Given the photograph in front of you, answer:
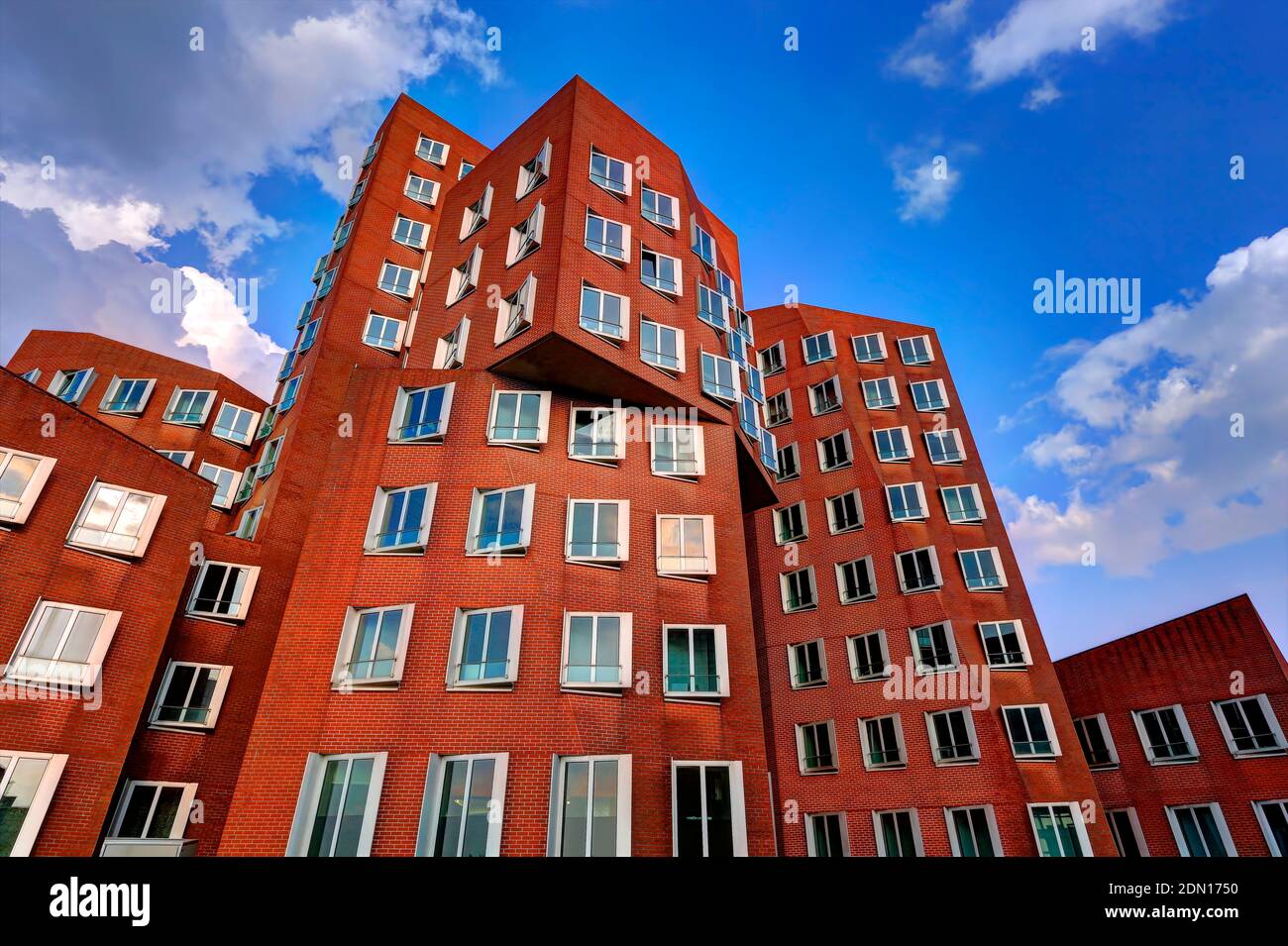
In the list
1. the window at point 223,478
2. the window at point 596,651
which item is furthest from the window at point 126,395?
the window at point 596,651

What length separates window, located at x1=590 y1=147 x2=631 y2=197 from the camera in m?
29.0

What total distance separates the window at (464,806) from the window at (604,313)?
1494 centimetres

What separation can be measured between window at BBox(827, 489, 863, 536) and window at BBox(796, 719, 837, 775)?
1049 cm

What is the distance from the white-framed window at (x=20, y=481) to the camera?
64.4ft

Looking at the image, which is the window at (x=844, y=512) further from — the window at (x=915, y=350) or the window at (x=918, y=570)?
the window at (x=915, y=350)

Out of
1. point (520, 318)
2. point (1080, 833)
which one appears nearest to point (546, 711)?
point (520, 318)

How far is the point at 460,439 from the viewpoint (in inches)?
926

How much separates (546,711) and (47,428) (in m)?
19.0

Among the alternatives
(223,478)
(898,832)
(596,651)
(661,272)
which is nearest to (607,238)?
(661,272)

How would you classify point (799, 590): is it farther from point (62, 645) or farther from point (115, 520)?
point (62, 645)

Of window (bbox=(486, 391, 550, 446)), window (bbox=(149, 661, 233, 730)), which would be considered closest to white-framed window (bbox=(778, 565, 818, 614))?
window (bbox=(486, 391, 550, 446))

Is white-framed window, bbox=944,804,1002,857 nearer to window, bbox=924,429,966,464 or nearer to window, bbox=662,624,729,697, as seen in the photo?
window, bbox=662,624,729,697
